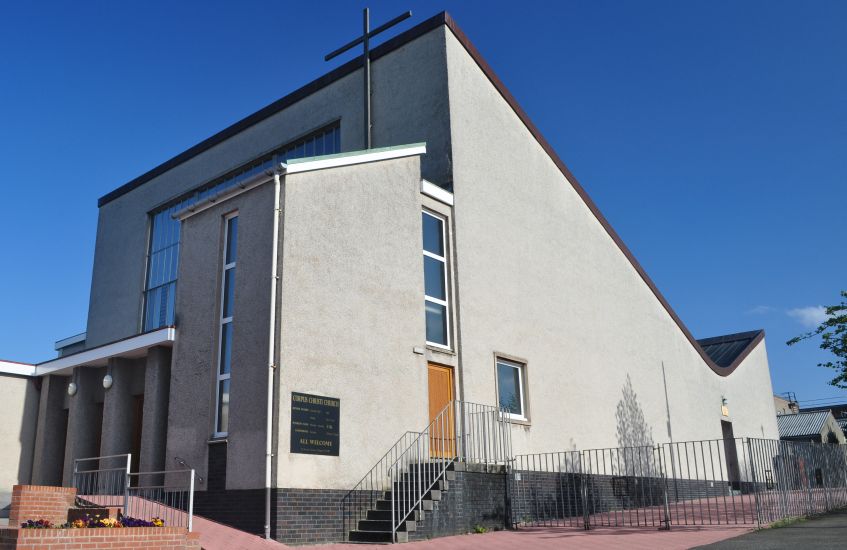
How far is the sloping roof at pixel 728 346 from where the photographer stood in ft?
108

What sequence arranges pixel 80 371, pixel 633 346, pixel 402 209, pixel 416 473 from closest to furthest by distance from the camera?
pixel 416 473, pixel 402 209, pixel 80 371, pixel 633 346

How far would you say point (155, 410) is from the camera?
46.5 feet

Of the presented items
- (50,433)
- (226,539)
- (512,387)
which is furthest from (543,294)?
(50,433)

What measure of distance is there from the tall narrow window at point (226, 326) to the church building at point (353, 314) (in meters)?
0.04

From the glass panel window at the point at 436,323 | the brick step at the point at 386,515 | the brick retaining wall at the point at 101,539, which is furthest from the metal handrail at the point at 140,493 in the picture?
the glass panel window at the point at 436,323

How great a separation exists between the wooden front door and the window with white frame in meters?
1.75

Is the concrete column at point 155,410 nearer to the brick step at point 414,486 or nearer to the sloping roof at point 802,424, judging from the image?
the brick step at point 414,486

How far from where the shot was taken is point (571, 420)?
1864cm

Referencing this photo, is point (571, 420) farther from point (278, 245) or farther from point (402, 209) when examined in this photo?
point (278, 245)

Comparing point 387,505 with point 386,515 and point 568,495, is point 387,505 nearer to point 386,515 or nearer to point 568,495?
point 386,515

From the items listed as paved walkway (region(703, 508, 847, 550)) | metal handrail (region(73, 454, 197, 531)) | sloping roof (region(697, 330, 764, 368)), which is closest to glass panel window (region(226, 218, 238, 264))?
metal handrail (region(73, 454, 197, 531))

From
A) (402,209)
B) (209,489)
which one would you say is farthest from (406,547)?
(402,209)

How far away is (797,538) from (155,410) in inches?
428

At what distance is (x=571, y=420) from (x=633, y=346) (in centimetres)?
526
